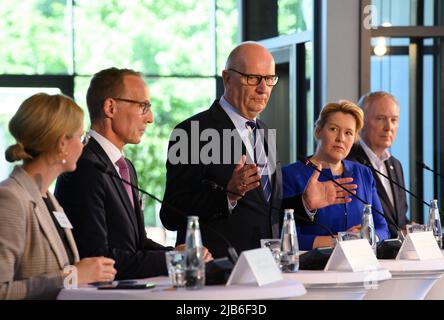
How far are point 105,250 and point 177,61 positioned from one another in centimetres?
685

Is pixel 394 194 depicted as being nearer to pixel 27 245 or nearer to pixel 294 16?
pixel 27 245

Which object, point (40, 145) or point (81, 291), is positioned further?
point (40, 145)

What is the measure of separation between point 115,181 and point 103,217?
218 mm

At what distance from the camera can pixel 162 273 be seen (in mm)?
4125

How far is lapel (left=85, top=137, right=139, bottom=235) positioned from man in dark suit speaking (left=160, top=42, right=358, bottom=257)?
548mm

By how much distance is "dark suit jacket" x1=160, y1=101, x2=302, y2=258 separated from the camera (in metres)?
4.89

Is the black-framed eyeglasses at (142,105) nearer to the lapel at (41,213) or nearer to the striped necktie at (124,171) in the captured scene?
the striped necktie at (124,171)

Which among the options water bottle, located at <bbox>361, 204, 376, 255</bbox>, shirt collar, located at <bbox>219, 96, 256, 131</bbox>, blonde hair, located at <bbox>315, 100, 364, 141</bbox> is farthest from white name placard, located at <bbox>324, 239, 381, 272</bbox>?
blonde hair, located at <bbox>315, 100, 364, 141</bbox>

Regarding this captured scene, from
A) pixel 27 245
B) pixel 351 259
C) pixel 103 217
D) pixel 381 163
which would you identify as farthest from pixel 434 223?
pixel 27 245

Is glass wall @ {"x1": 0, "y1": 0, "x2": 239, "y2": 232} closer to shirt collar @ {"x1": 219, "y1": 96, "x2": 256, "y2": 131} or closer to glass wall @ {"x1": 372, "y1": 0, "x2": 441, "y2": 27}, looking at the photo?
glass wall @ {"x1": 372, "y1": 0, "x2": 441, "y2": 27}

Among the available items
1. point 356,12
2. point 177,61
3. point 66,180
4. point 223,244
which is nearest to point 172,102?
point 177,61

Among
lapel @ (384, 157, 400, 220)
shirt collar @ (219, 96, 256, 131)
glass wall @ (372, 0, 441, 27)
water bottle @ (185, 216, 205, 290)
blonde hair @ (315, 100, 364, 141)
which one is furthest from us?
glass wall @ (372, 0, 441, 27)

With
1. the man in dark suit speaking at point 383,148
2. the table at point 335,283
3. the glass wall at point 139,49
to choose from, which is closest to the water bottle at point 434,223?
the man in dark suit speaking at point 383,148
